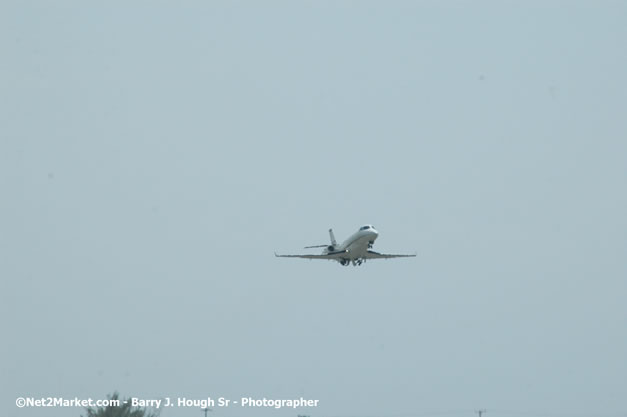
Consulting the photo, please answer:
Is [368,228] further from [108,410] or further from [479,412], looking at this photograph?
[479,412]

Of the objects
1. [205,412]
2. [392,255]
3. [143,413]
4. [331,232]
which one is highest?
[331,232]

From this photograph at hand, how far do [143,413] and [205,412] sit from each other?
2426 inches

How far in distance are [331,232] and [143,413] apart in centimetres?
6875

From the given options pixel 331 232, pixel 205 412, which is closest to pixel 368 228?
pixel 331 232

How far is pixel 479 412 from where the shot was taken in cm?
19950

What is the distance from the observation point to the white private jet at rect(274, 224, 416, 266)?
153m

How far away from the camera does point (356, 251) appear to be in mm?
155125

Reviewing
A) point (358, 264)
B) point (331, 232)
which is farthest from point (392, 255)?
point (331, 232)

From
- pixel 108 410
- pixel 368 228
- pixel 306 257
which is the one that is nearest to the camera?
pixel 108 410

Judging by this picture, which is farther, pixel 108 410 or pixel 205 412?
pixel 205 412

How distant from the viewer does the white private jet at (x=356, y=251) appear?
15275cm

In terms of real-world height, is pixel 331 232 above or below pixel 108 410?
above

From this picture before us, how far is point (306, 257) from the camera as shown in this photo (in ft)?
536

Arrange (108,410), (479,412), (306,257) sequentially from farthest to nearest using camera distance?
A: (479,412) → (306,257) → (108,410)
